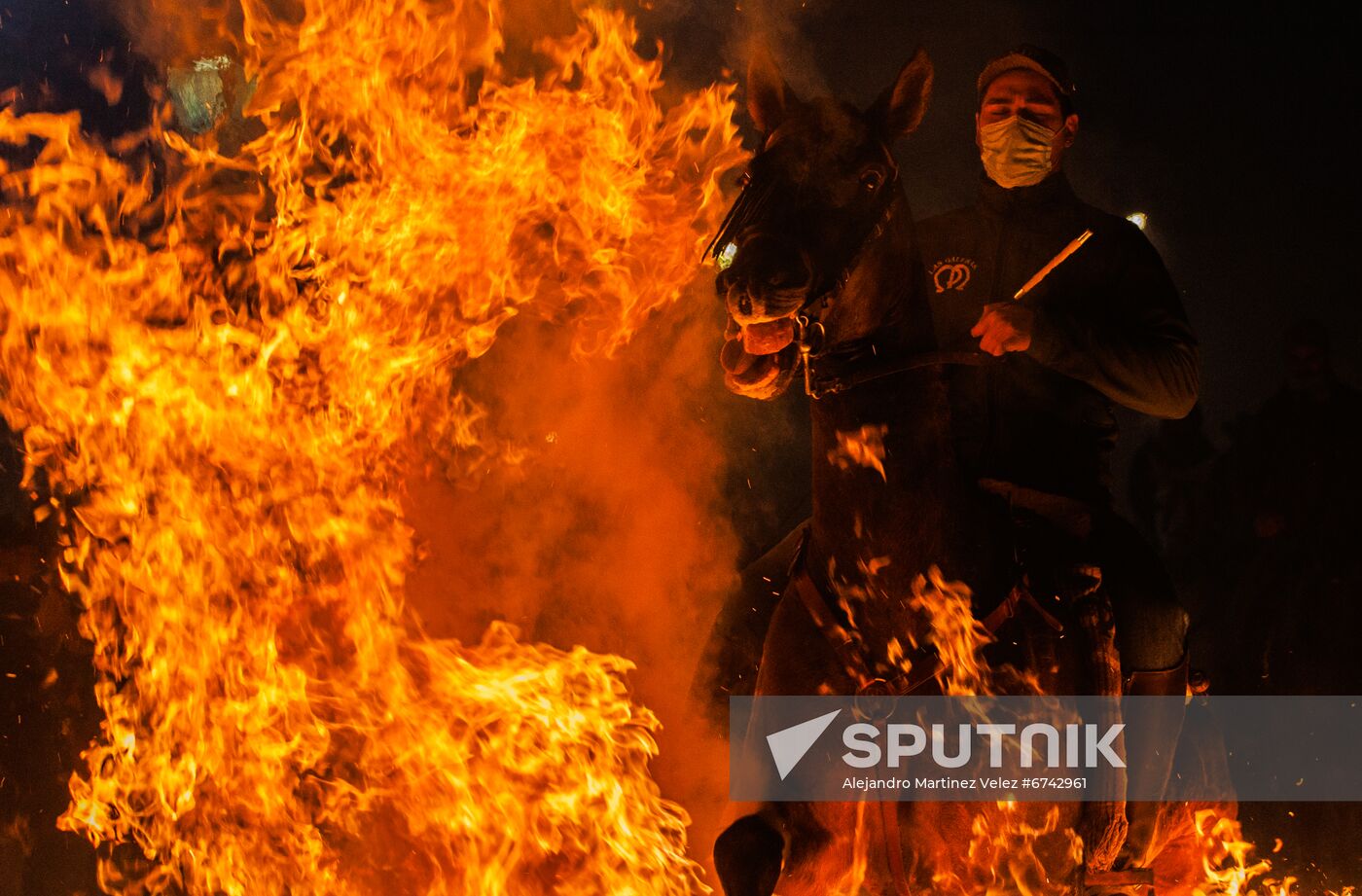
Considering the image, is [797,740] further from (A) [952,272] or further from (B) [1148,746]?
(A) [952,272]

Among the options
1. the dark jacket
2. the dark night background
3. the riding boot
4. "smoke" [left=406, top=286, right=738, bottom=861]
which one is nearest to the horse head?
the dark jacket

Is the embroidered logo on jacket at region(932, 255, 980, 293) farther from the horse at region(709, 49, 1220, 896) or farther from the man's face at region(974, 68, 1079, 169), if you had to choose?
the horse at region(709, 49, 1220, 896)

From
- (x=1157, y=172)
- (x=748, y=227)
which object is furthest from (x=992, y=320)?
(x=1157, y=172)

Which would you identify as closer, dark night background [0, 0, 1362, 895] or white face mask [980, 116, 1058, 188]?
white face mask [980, 116, 1058, 188]

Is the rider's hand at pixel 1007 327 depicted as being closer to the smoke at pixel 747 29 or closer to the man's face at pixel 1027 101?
the man's face at pixel 1027 101

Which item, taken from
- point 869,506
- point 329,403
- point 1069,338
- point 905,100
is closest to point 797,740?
point 869,506

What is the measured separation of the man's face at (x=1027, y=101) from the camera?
418 centimetres

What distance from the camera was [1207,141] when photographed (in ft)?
22.4

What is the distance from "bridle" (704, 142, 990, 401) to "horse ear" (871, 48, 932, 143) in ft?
0.33

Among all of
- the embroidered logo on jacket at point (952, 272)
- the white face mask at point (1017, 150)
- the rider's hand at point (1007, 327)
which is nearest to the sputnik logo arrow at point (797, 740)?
the rider's hand at point (1007, 327)

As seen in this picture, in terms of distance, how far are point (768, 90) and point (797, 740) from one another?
6.34 feet

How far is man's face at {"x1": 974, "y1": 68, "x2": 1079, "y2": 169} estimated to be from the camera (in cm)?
418

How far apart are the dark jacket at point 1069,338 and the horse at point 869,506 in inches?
23.6

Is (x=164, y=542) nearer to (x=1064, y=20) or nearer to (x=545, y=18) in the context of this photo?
(x=545, y=18)
